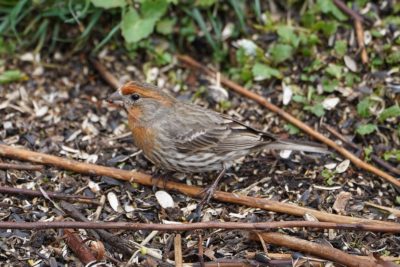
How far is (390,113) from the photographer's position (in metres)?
5.77

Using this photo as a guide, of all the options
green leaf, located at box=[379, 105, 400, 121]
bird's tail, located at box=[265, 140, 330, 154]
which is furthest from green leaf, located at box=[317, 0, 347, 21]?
bird's tail, located at box=[265, 140, 330, 154]

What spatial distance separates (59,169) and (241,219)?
4.84ft

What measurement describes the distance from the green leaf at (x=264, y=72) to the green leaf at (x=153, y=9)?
981 mm

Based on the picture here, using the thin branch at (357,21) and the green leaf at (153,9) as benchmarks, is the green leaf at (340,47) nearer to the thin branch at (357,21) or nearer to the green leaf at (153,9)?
the thin branch at (357,21)

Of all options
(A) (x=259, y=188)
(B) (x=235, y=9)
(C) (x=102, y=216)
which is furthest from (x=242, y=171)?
(B) (x=235, y=9)

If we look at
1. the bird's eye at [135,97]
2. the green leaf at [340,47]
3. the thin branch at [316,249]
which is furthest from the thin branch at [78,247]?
the green leaf at [340,47]

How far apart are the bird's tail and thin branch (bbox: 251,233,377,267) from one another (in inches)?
40.0

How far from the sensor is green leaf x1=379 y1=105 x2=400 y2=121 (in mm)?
5730

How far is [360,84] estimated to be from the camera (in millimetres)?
6219

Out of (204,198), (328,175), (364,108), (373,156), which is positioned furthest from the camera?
(364,108)

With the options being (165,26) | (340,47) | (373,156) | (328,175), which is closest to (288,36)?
(340,47)

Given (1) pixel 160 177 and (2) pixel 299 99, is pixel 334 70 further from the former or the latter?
(1) pixel 160 177

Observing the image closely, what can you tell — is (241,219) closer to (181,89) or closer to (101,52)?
(181,89)

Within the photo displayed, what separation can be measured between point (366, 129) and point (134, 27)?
87.4 inches
